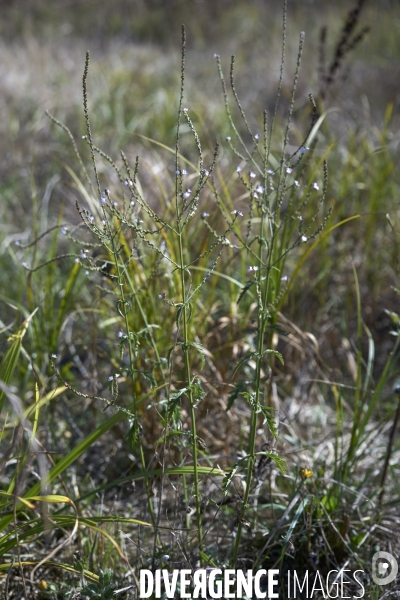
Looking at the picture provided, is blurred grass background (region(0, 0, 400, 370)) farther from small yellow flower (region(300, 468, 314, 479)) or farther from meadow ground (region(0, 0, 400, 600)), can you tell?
small yellow flower (region(300, 468, 314, 479))

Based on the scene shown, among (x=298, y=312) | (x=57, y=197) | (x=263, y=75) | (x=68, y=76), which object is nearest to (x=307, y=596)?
(x=298, y=312)

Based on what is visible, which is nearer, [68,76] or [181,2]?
[68,76]

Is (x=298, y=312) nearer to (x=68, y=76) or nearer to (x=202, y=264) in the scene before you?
(x=202, y=264)

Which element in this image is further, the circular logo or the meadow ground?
the circular logo

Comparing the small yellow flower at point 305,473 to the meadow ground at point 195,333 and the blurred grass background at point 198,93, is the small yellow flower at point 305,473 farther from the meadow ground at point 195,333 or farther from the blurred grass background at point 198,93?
the blurred grass background at point 198,93

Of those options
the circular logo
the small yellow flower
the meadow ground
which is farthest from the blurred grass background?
the circular logo
